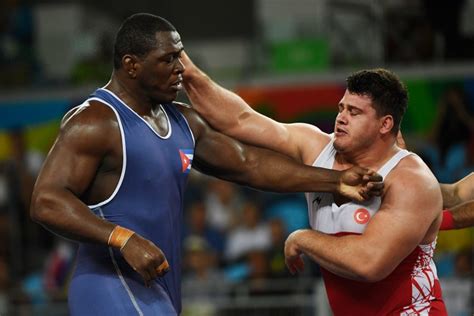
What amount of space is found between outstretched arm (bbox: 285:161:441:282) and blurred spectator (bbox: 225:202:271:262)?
594 cm

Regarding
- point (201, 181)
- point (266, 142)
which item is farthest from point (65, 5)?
point (266, 142)

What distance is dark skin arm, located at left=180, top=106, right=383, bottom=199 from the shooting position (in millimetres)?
4934

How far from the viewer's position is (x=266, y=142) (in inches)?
203

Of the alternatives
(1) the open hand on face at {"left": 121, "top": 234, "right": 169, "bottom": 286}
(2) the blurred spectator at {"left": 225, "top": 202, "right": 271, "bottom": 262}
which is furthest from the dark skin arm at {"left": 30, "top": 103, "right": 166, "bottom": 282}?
(2) the blurred spectator at {"left": 225, "top": 202, "right": 271, "bottom": 262}

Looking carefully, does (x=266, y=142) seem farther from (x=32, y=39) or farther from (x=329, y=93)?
(x=32, y=39)

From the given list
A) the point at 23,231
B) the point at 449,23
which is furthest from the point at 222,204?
the point at 449,23

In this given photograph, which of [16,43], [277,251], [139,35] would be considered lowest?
[277,251]

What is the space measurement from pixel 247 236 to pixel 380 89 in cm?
620

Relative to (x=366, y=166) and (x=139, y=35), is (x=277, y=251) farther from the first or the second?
(x=139, y=35)

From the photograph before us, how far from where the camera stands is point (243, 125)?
5168 millimetres

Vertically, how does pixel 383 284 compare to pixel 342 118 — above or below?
below

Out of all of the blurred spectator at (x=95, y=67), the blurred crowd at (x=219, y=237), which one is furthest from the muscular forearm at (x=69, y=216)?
the blurred spectator at (x=95, y=67)

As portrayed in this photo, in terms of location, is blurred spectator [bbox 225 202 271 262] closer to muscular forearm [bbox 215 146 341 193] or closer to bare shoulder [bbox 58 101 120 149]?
muscular forearm [bbox 215 146 341 193]

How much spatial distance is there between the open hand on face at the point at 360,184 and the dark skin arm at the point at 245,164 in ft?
0.56
